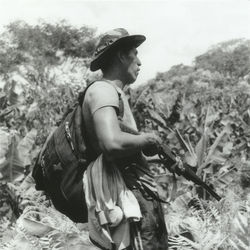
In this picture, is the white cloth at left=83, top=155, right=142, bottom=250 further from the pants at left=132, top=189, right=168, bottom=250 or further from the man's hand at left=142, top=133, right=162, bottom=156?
the man's hand at left=142, top=133, right=162, bottom=156

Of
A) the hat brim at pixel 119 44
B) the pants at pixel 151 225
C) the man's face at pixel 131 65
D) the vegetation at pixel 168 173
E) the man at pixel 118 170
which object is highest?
the hat brim at pixel 119 44

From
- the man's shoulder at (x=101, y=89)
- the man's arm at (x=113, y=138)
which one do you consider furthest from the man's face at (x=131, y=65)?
the man's arm at (x=113, y=138)

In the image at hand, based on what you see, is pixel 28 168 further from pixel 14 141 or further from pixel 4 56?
pixel 4 56

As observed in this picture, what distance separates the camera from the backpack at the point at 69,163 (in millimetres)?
2447

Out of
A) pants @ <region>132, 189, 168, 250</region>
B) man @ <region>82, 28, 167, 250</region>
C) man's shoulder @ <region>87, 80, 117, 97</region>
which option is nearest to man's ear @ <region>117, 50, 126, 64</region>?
man @ <region>82, 28, 167, 250</region>

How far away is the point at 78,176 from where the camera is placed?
245 cm

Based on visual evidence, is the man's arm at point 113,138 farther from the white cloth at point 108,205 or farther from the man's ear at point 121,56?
the man's ear at point 121,56

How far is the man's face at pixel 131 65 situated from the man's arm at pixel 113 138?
0.34 metres

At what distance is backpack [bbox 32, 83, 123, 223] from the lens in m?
2.45

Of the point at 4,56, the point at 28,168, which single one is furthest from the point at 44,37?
the point at 28,168

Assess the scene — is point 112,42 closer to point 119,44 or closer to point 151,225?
point 119,44

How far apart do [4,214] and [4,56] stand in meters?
27.2

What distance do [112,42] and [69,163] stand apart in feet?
1.99

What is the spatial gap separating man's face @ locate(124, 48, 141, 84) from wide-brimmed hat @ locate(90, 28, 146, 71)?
5cm
